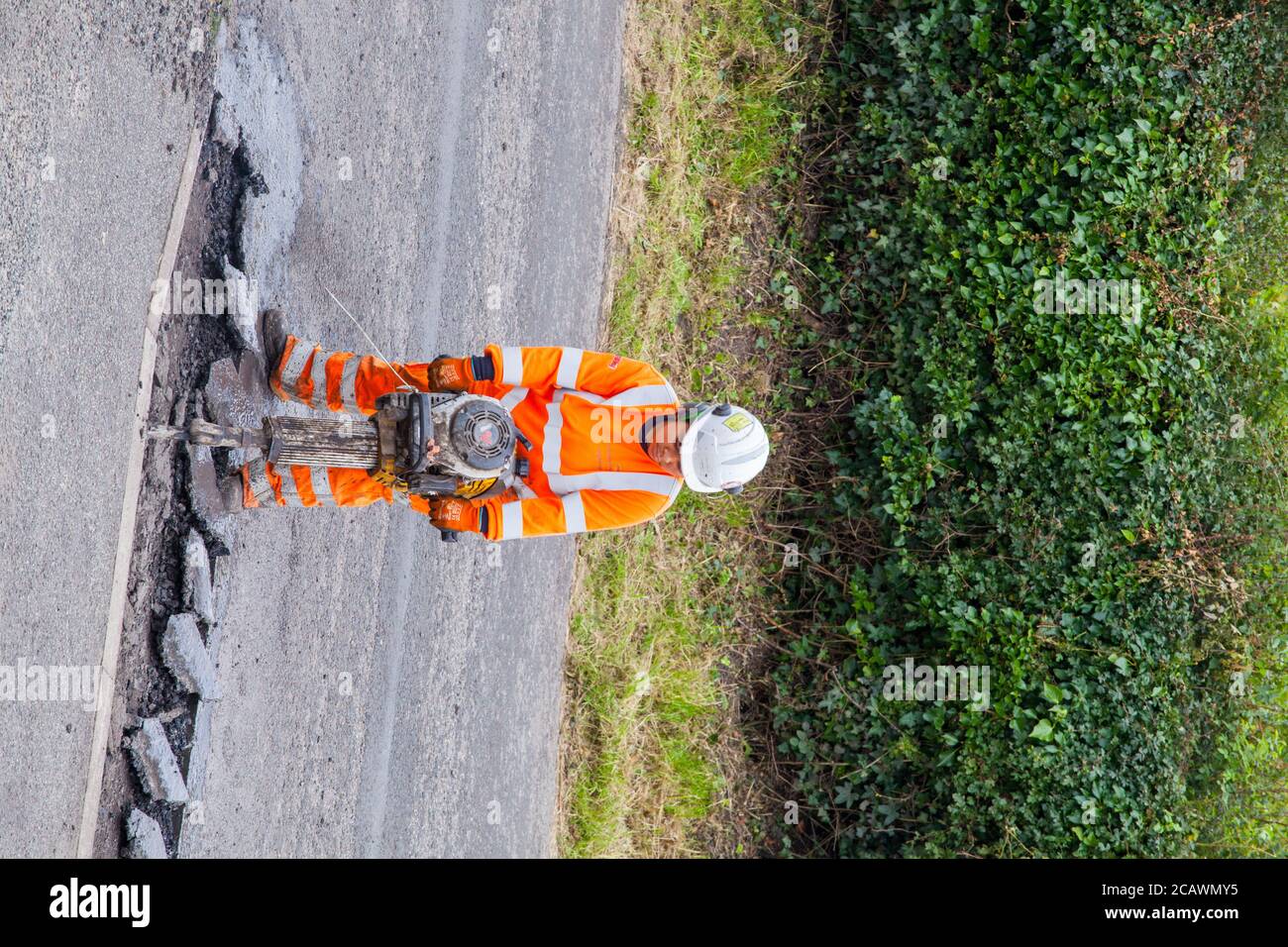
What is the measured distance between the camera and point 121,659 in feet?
19.9

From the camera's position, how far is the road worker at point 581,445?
268 inches

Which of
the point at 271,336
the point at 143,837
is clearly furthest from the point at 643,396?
the point at 143,837

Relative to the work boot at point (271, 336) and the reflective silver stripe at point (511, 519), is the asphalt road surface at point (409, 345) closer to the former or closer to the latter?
the work boot at point (271, 336)

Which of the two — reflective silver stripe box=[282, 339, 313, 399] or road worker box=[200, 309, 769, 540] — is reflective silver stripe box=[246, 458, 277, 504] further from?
reflective silver stripe box=[282, 339, 313, 399]

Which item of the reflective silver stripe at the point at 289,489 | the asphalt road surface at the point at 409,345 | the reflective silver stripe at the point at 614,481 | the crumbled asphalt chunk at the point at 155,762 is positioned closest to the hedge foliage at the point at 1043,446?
the asphalt road surface at the point at 409,345

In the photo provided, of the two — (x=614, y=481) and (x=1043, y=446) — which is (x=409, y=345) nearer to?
(x=614, y=481)

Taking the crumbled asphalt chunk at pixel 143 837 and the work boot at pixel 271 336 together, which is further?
the work boot at pixel 271 336

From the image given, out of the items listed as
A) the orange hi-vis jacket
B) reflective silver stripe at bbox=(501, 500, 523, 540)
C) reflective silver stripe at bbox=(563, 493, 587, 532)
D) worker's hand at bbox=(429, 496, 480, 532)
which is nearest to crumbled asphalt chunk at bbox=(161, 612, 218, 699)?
the orange hi-vis jacket

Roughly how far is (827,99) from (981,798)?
23.6 ft

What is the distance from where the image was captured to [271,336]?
279 inches

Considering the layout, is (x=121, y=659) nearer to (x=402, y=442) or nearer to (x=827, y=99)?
(x=402, y=442)

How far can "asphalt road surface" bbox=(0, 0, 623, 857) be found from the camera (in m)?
5.62

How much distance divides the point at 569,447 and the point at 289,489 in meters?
1.62

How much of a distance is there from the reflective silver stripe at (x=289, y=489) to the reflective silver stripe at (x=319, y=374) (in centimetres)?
54
